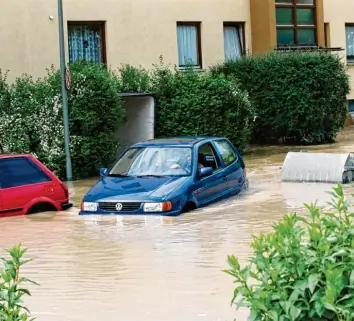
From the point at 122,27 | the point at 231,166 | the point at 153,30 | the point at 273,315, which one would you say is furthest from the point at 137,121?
the point at 273,315

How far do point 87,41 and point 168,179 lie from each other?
40.1 ft

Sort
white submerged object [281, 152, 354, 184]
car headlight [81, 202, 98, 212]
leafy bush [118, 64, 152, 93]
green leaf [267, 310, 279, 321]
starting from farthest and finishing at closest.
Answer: leafy bush [118, 64, 152, 93], white submerged object [281, 152, 354, 184], car headlight [81, 202, 98, 212], green leaf [267, 310, 279, 321]

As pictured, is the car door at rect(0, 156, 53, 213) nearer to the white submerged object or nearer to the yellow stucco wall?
the white submerged object

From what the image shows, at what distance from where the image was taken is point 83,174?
21453 millimetres

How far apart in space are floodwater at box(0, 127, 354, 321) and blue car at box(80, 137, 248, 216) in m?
0.19

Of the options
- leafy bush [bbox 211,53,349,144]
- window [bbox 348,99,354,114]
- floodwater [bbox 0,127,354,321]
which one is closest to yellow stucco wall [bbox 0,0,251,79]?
leafy bush [bbox 211,53,349,144]

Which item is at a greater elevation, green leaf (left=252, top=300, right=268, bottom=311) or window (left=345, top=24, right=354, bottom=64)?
window (left=345, top=24, right=354, bottom=64)

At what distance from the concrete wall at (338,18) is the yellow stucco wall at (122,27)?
5.13m

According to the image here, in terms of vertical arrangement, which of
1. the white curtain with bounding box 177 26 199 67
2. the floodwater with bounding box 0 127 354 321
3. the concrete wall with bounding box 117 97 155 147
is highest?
the white curtain with bounding box 177 26 199 67

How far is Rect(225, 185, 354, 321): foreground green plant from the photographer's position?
175 inches

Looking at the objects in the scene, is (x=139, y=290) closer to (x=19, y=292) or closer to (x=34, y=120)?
(x=19, y=292)

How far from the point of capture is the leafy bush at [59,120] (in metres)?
20.7

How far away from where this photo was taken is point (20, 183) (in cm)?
1456

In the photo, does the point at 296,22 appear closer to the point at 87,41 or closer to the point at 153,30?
the point at 153,30
